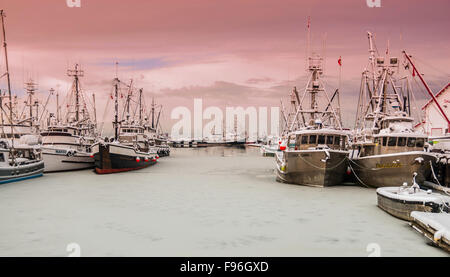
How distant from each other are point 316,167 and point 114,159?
2872 centimetres

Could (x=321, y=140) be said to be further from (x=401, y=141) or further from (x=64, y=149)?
(x=64, y=149)

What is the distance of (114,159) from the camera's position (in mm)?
45625

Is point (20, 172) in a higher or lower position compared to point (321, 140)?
lower

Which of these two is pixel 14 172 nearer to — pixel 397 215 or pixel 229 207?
pixel 229 207

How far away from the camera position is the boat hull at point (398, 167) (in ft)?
87.2

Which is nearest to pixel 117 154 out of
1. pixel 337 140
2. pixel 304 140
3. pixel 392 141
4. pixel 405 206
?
pixel 304 140

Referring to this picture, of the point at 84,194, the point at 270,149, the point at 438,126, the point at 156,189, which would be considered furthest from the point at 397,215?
the point at 270,149

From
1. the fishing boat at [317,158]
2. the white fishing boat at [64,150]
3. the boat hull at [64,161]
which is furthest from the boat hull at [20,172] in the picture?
the fishing boat at [317,158]

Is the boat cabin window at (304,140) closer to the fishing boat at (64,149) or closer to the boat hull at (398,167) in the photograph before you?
the boat hull at (398,167)

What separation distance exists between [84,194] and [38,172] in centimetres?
1647

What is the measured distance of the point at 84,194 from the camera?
2770cm

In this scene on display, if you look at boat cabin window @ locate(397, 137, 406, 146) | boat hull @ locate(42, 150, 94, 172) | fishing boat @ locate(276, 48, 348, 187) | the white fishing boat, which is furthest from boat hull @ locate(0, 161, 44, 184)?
boat cabin window @ locate(397, 137, 406, 146)

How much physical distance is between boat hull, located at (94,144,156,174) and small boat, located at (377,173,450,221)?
35.6 m
